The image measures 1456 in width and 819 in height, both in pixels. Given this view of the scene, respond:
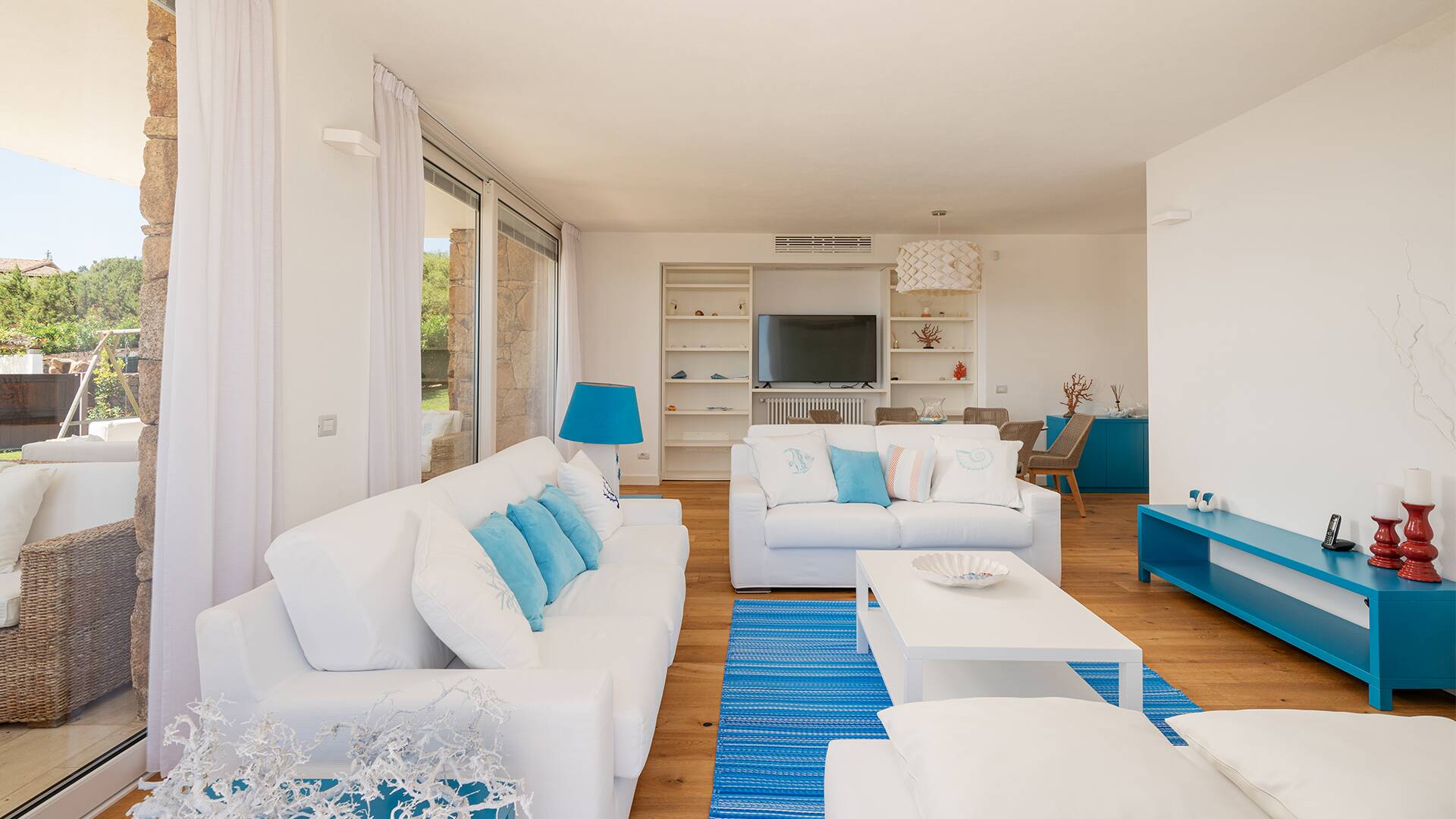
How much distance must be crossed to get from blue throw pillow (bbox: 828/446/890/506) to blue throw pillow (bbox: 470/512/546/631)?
225 centimetres

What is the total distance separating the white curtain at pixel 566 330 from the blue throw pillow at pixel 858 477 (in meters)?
3.00

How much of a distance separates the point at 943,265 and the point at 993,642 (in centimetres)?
405

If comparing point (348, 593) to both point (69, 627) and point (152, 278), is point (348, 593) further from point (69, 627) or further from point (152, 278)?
point (152, 278)

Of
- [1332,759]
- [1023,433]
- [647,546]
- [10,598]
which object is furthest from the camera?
[1023,433]

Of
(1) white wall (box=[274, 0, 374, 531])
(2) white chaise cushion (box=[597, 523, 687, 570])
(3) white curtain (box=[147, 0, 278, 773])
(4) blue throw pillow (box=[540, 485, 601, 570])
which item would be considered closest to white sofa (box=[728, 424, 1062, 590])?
(2) white chaise cushion (box=[597, 523, 687, 570])

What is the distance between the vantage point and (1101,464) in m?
6.77

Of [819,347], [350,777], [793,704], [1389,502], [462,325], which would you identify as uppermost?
[819,347]

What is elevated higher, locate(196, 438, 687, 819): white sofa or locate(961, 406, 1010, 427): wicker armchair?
locate(961, 406, 1010, 427): wicker armchair

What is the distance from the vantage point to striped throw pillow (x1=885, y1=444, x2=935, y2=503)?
3998 millimetres

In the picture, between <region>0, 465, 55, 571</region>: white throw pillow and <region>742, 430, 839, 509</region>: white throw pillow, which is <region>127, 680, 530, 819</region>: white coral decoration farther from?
<region>742, 430, 839, 509</region>: white throw pillow

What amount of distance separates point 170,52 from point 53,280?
0.84m

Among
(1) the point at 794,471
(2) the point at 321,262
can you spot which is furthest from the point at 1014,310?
(2) the point at 321,262

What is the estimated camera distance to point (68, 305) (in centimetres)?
183

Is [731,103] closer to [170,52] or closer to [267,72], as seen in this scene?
[267,72]
